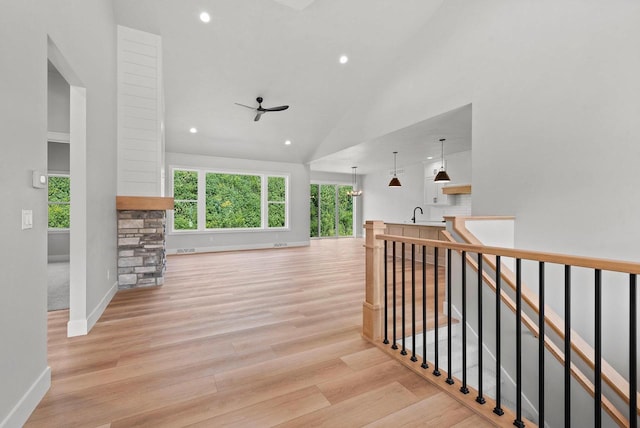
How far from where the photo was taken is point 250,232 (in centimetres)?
847

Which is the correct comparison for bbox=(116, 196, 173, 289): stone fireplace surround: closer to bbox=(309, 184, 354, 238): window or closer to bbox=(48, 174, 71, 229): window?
bbox=(48, 174, 71, 229): window

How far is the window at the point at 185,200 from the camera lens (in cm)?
756

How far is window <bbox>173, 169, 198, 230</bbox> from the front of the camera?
7562 millimetres

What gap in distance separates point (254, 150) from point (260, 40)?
351cm

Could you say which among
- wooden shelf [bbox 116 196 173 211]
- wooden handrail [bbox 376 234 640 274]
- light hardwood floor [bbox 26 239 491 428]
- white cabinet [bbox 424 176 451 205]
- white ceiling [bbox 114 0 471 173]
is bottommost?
light hardwood floor [bbox 26 239 491 428]

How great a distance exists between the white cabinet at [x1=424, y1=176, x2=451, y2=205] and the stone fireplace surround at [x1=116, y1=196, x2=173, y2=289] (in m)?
6.99

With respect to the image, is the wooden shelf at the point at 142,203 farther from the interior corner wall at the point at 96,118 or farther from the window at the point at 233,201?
the window at the point at 233,201

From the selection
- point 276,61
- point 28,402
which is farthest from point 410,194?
point 28,402

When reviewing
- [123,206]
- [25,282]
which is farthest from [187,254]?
[25,282]

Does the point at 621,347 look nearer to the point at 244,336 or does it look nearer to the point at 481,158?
the point at 481,158

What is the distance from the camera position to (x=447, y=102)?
4250 mm

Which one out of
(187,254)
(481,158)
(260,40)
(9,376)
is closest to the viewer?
(9,376)

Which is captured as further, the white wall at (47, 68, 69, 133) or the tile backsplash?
the tile backsplash

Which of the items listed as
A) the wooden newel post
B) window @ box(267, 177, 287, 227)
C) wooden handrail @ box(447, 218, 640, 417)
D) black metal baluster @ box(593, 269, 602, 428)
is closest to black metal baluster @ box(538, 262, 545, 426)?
black metal baluster @ box(593, 269, 602, 428)
